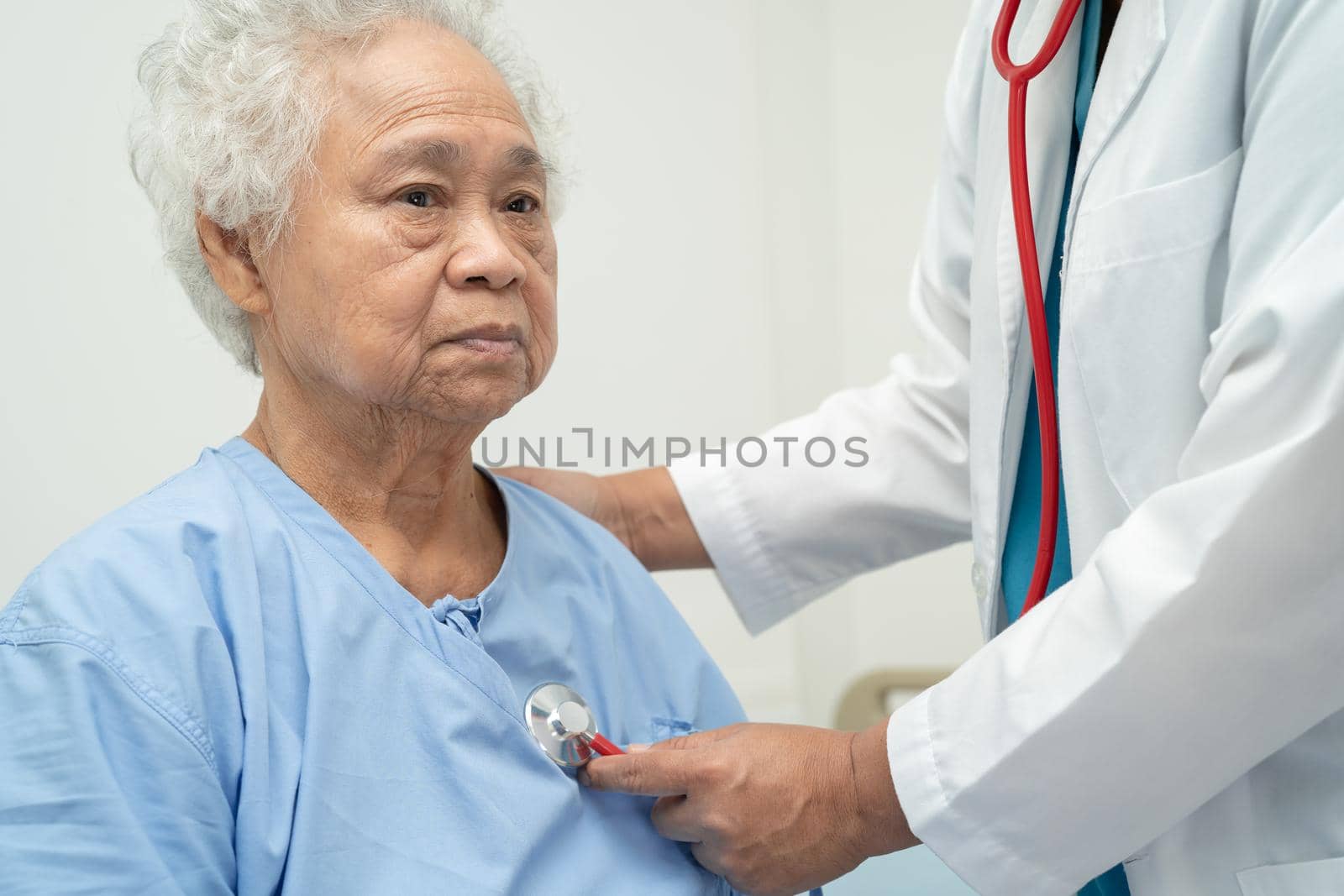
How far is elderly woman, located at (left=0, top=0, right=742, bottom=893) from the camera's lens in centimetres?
80

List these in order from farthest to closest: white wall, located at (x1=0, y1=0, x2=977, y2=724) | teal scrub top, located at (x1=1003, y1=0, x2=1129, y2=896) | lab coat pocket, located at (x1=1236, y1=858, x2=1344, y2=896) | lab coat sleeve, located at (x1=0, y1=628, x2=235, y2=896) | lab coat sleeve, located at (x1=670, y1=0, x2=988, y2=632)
Result: white wall, located at (x1=0, y1=0, x2=977, y2=724)
lab coat sleeve, located at (x1=670, y1=0, x2=988, y2=632)
teal scrub top, located at (x1=1003, y1=0, x2=1129, y2=896)
lab coat pocket, located at (x1=1236, y1=858, x2=1344, y2=896)
lab coat sleeve, located at (x1=0, y1=628, x2=235, y2=896)

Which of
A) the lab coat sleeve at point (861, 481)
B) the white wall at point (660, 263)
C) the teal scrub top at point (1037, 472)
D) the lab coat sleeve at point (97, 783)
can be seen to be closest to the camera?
the lab coat sleeve at point (97, 783)

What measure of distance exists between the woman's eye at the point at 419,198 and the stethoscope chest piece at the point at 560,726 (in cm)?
45

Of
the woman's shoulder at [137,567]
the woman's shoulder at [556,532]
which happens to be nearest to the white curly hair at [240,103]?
the woman's shoulder at [137,567]

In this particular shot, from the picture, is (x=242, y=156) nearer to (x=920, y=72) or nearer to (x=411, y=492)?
(x=411, y=492)

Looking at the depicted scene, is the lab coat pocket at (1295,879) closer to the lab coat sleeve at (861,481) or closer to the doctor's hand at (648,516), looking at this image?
the lab coat sleeve at (861,481)

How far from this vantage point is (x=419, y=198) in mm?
1033

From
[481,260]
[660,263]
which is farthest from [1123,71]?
[660,263]

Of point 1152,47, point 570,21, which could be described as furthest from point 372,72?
point 570,21

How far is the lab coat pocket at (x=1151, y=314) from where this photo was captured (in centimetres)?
96

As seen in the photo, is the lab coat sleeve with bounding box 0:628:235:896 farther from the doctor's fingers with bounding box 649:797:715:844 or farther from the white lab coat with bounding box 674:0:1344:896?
the white lab coat with bounding box 674:0:1344:896

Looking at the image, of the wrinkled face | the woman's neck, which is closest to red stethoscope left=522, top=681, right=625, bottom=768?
the woman's neck

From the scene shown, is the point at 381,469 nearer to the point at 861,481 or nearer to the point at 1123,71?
the point at 861,481

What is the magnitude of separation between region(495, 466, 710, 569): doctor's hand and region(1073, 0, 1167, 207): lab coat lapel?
65cm
